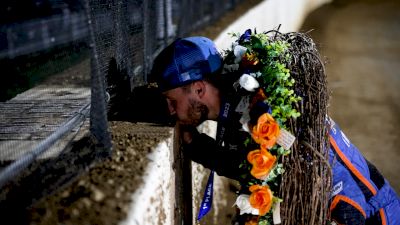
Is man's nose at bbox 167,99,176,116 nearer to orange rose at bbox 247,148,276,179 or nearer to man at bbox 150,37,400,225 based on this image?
man at bbox 150,37,400,225

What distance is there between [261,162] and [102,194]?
2.58ft

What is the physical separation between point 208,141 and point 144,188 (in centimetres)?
84

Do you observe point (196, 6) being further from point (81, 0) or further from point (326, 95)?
point (81, 0)

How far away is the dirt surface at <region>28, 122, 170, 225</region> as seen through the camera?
1.48 metres

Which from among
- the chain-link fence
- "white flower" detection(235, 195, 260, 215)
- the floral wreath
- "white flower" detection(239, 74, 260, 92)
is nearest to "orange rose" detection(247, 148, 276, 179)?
the floral wreath

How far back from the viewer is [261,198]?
2.08 metres

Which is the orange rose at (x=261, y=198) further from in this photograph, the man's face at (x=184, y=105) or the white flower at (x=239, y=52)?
the white flower at (x=239, y=52)

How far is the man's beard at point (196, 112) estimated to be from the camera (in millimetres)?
2393

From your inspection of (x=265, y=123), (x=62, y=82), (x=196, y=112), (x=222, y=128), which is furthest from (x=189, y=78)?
(x=62, y=82)

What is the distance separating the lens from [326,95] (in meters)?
2.23

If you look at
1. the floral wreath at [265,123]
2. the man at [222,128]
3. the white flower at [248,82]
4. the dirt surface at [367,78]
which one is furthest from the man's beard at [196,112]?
the dirt surface at [367,78]

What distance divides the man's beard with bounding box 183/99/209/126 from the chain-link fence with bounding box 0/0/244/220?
387 millimetres

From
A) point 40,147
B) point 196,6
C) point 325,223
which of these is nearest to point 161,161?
point 40,147

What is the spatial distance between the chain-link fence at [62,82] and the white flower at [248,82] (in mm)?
699
